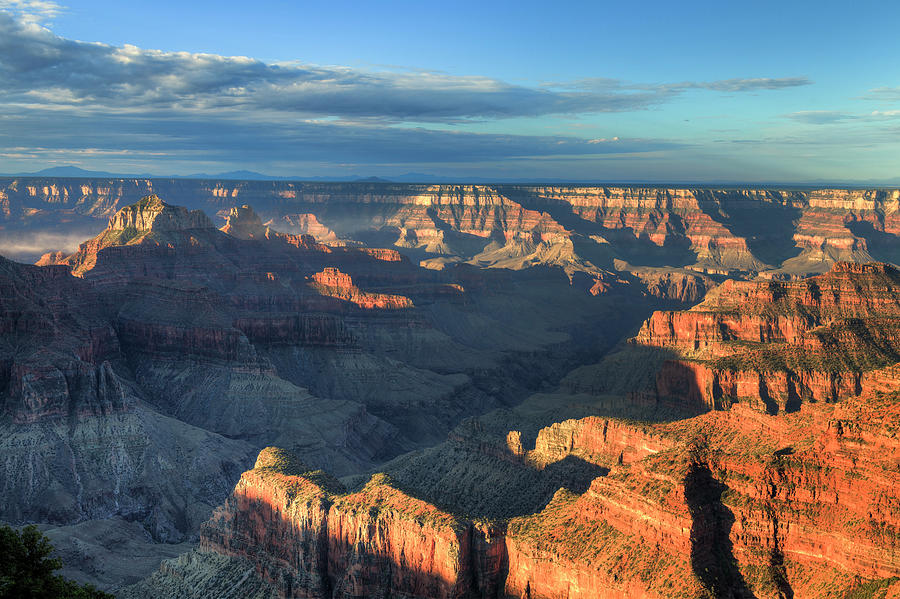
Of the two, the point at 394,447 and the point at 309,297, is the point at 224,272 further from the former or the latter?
the point at 394,447

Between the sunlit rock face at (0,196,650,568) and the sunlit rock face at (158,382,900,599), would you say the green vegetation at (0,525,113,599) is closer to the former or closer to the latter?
the sunlit rock face at (158,382,900,599)

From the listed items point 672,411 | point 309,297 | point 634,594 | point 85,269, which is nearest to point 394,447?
point 672,411

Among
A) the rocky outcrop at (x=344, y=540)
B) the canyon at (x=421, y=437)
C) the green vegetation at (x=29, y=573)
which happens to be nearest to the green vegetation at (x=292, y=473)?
the rocky outcrop at (x=344, y=540)

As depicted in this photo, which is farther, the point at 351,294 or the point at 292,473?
the point at 351,294

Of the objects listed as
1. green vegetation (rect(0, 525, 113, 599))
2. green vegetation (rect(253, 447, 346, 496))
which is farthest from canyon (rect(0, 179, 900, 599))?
green vegetation (rect(0, 525, 113, 599))

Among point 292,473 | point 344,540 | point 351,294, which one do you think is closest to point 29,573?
point 344,540

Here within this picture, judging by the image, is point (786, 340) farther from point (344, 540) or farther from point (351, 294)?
point (344, 540)
